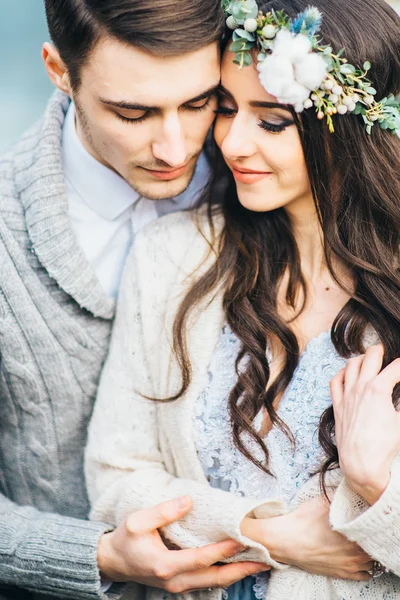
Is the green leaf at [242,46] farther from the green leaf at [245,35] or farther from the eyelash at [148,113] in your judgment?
the eyelash at [148,113]

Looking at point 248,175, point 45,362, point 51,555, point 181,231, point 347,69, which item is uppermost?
point 347,69

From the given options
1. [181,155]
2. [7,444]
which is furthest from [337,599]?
[181,155]

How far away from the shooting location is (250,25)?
6.17 ft

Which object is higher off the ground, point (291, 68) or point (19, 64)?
point (291, 68)

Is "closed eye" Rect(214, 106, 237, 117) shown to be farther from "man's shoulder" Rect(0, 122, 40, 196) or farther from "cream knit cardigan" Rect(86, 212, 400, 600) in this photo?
"man's shoulder" Rect(0, 122, 40, 196)

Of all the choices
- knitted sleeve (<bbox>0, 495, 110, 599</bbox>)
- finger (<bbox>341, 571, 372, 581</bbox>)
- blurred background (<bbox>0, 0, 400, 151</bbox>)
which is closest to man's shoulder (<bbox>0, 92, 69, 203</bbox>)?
knitted sleeve (<bbox>0, 495, 110, 599</bbox>)

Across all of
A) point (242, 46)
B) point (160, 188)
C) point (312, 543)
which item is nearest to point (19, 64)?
point (160, 188)

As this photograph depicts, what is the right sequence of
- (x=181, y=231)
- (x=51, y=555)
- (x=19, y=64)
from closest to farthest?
(x=51, y=555), (x=181, y=231), (x=19, y=64)

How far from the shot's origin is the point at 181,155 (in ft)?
6.82

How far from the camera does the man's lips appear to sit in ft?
7.09

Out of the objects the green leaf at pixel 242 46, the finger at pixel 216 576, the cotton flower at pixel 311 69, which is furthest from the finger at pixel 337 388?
the green leaf at pixel 242 46

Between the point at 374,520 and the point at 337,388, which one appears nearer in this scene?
the point at 374,520

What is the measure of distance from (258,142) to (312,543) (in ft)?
3.24

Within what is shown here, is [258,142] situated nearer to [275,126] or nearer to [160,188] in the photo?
[275,126]
